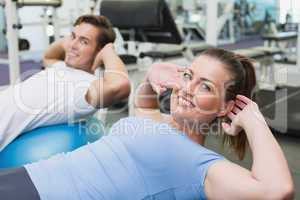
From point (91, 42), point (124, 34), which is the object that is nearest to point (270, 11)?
point (124, 34)

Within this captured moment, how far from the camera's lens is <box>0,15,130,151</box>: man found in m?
1.93

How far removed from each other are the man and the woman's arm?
3.11 feet

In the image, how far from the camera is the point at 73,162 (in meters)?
1.30

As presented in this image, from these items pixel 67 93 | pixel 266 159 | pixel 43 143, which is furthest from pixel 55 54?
pixel 266 159

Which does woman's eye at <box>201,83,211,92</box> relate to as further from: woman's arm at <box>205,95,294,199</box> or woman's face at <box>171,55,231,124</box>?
woman's arm at <box>205,95,294,199</box>

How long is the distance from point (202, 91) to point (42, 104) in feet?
3.25

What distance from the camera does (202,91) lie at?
125 cm

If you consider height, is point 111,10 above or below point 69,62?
above

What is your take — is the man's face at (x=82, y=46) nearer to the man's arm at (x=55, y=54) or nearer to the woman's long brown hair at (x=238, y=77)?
the man's arm at (x=55, y=54)

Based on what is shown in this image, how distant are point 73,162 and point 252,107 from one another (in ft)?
1.94

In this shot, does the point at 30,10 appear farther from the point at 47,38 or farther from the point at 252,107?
the point at 252,107

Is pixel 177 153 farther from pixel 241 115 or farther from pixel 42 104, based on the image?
pixel 42 104

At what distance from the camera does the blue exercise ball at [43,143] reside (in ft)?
5.87

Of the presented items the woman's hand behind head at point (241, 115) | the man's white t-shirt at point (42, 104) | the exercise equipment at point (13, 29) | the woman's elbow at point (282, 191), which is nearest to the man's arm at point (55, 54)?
the man's white t-shirt at point (42, 104)
